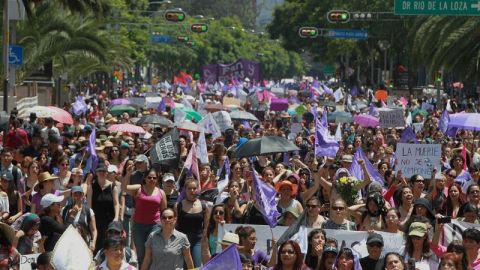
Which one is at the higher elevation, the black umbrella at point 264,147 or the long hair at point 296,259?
the long hair at point 296,259

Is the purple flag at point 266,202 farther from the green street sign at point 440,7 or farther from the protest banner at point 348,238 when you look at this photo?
the green street sign at point 440,7

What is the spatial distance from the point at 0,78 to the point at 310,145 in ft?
44.0

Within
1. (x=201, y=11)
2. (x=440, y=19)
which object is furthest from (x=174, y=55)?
(x=440, y=19)

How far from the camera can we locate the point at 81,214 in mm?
13430

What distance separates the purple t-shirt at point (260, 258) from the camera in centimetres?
1164

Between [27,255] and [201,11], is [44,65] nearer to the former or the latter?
[27,255]

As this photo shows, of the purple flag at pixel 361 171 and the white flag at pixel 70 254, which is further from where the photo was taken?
the purple flag at pixel 361 171

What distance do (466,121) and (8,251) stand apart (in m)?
15.2

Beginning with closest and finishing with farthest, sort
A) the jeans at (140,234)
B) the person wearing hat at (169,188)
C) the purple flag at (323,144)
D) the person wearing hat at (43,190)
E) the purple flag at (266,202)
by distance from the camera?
the purple flag at (266,202), the jeans at (140,234), the person wearing hat at (43,190), the person wearing hat at (169,188), the purple flag at (323,144)

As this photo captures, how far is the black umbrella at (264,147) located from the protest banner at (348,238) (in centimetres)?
583

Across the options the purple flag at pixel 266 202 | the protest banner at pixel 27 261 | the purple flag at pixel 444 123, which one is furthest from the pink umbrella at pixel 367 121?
the protest banner at pixel 27 261

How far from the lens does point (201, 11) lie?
18788cm

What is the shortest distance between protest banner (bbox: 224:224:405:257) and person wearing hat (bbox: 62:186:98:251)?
133 cm

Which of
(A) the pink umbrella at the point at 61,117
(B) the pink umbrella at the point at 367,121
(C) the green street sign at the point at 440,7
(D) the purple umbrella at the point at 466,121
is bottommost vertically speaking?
(B) the pink umbrella at the point at 367,121
